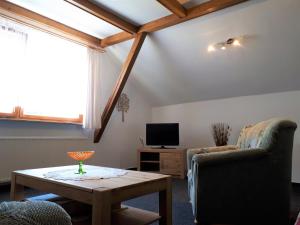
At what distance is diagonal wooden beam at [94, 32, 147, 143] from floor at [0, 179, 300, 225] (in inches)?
59.0

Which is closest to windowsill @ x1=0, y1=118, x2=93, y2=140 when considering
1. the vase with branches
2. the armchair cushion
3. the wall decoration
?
the wall decoration

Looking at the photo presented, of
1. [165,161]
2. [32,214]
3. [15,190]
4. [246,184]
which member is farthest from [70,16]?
[32,214]

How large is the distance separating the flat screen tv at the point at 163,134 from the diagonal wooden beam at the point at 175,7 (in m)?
2.09

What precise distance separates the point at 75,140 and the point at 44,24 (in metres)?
1.81

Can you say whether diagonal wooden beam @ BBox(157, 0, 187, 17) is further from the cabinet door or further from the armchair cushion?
the armchair cushion

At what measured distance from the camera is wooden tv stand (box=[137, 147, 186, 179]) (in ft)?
13.9

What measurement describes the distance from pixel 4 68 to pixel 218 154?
2850mm

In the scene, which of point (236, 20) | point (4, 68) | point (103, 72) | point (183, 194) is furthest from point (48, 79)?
point (236, 20)

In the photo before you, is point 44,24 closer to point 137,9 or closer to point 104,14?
point 104,14

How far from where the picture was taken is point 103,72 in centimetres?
443

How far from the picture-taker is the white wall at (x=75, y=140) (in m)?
3.17

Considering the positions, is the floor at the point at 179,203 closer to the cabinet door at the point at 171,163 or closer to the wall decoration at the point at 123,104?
the cabinet door at the point at 171,163

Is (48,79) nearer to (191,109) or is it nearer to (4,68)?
(4,68)

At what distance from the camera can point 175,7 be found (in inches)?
115
